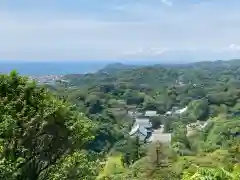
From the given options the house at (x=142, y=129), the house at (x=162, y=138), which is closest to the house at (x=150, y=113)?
the house at (x=142, y=129)

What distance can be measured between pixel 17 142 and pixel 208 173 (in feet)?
13.1

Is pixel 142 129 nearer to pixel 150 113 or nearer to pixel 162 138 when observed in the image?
pixel 162 138

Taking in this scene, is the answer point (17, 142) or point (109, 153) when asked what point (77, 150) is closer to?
point (17, 142)

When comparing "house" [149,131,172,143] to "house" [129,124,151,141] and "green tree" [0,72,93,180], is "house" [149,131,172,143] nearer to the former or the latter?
"house" [129,124,151,141]

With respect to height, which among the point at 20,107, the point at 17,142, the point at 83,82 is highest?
the point at 20,107

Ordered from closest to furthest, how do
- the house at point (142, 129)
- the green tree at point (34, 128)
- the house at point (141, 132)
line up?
the green tree at point (34, 128), the house at point (141, 132), the house at point (142, 129)

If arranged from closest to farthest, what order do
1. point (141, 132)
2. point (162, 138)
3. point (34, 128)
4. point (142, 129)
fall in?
point (34, 128) → point (162, 138) → point (141, 132) → point (142, 129)

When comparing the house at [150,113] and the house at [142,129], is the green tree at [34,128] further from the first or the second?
the house at [150,113]

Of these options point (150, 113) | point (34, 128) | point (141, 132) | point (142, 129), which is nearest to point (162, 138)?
point (141, 132)

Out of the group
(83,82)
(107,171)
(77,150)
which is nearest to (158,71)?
(83,82)

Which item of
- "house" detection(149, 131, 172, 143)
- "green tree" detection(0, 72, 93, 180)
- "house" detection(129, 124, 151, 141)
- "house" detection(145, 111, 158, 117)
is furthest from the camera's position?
"house" detection(145, 111, 158, 117)

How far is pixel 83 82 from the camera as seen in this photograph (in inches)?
5709

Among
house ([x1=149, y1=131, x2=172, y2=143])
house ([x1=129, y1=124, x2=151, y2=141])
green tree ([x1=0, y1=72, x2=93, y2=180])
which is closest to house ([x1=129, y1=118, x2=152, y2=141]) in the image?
house ([x1=129, y1=124, x2=151, y2=141])

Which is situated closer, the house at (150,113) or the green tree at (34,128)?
the green tree at (34,128)
